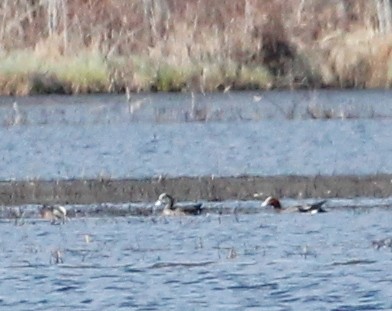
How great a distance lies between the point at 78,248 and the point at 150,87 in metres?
17.6

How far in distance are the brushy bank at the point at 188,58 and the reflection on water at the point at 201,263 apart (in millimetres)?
15900

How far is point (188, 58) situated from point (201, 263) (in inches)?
729

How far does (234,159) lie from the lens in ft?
66.1

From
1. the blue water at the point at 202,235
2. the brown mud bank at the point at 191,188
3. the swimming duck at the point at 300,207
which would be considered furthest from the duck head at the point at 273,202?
the brown mud bank at the point at 191,188

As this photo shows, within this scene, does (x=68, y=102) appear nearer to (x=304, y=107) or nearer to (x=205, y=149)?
(x=304, y=107)

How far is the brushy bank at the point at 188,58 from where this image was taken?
3097 cm

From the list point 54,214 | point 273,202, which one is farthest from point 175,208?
point 54,214

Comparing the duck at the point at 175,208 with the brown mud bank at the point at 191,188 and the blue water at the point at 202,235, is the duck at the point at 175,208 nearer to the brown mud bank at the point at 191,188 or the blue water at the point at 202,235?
the blue water at the point at 202,235

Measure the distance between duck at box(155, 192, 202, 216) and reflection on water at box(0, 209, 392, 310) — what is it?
5.1 inches

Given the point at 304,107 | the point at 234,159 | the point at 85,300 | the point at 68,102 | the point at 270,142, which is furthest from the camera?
the point at 68,102

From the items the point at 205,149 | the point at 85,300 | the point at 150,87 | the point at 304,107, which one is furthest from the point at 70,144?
the point at 85,300

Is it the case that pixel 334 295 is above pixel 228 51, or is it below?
below

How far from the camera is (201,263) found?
12570mm

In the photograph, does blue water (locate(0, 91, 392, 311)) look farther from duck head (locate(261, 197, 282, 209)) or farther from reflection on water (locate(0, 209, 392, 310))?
duck head (locate(261, 197, 282, 209))
